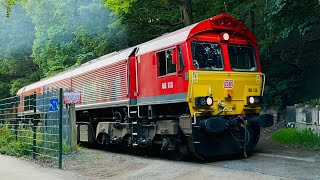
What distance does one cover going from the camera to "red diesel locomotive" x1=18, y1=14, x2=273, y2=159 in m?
10.9

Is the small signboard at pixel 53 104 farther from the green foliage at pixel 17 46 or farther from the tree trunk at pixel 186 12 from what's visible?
the green foliage at pixel 17 46

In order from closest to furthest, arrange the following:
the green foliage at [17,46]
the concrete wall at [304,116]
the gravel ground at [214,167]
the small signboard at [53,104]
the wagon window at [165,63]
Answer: the gravel ground at [214,167]
the wagon window at [165,63]
the small signboard at [53,104]
the concrete wall at [304,116]
the green foliage at [17,46]

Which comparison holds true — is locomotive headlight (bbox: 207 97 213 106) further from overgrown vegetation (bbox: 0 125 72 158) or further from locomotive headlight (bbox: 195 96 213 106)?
overgrown vegetation (bbox: 0 125 72 158)

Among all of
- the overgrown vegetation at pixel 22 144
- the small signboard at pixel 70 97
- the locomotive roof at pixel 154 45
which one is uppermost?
the locomotive roof at pixel 154 45

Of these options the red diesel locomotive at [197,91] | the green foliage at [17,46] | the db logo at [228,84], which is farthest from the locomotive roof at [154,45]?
the green foliage at [17,46]

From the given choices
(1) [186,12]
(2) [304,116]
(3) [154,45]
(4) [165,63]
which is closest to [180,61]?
(4) [165,63]

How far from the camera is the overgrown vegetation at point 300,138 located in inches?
484

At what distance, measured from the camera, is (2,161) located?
12172 mm

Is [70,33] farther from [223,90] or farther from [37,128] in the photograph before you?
[223,90]

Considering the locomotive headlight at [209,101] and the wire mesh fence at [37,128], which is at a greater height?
the locomotive headlight at [209,101]

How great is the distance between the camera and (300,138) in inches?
511

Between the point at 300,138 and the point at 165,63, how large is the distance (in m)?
4.86

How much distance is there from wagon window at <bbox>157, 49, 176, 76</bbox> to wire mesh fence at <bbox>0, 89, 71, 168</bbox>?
2921 millimetres

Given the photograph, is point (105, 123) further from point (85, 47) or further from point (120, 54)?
point (85, 47)
